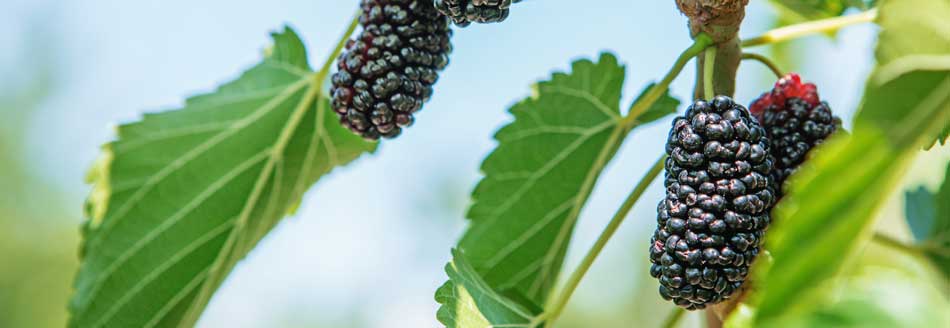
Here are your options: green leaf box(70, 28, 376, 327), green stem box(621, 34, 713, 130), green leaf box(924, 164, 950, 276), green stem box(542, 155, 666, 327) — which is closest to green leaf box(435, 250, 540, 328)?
green stem box(542, 155, 666, 327)

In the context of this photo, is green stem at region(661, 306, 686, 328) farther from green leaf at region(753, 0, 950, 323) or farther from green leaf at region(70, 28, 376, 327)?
green leaf at region(753, 0, 950, 323)

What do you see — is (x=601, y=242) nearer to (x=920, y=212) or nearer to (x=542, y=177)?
(x=542, y=177)

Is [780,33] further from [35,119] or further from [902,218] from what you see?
[35,119]

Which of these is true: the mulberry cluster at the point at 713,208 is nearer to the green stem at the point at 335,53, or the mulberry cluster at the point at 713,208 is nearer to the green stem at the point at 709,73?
the green stem at the point at 709,73

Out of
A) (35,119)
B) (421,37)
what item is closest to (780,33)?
(421,37)

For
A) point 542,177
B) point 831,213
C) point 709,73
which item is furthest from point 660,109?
point 831,213

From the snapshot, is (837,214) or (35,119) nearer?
(837,214)

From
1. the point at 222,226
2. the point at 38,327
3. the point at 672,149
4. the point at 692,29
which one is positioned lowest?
the point at 38,327
